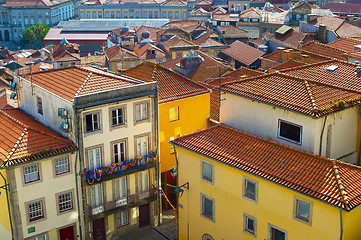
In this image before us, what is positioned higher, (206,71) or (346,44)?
(346,44)

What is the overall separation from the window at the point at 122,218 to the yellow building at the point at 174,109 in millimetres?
5868

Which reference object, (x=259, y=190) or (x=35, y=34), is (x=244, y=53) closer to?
(x=259, y=190)

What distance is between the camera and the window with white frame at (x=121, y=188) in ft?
142

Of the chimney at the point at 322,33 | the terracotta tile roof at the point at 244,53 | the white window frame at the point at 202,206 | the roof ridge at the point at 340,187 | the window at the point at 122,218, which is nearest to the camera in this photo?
the roof ridge at the point at 340,187

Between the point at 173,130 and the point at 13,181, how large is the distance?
16076mm

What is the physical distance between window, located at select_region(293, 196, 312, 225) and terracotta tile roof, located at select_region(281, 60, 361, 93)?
11.9 meters

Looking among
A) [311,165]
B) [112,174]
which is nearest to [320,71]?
[311,165]

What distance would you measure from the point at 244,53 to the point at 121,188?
4770 centimetres

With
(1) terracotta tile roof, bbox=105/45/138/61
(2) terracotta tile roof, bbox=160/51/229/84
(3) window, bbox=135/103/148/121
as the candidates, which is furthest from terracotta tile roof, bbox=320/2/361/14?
(3) window, bbox=135/103/148/121

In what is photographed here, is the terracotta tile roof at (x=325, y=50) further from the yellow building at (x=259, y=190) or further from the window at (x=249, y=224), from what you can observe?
the window at (x=249, y=224)

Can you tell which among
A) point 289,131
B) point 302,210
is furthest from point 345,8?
point 302,210

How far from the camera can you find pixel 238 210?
121 ft

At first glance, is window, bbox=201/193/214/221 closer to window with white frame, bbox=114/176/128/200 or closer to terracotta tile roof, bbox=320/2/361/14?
window with white frame, bbox=114/176/128/200

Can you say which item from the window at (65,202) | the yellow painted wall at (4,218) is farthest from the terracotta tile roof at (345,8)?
the yellow painted wall at (4,218)
